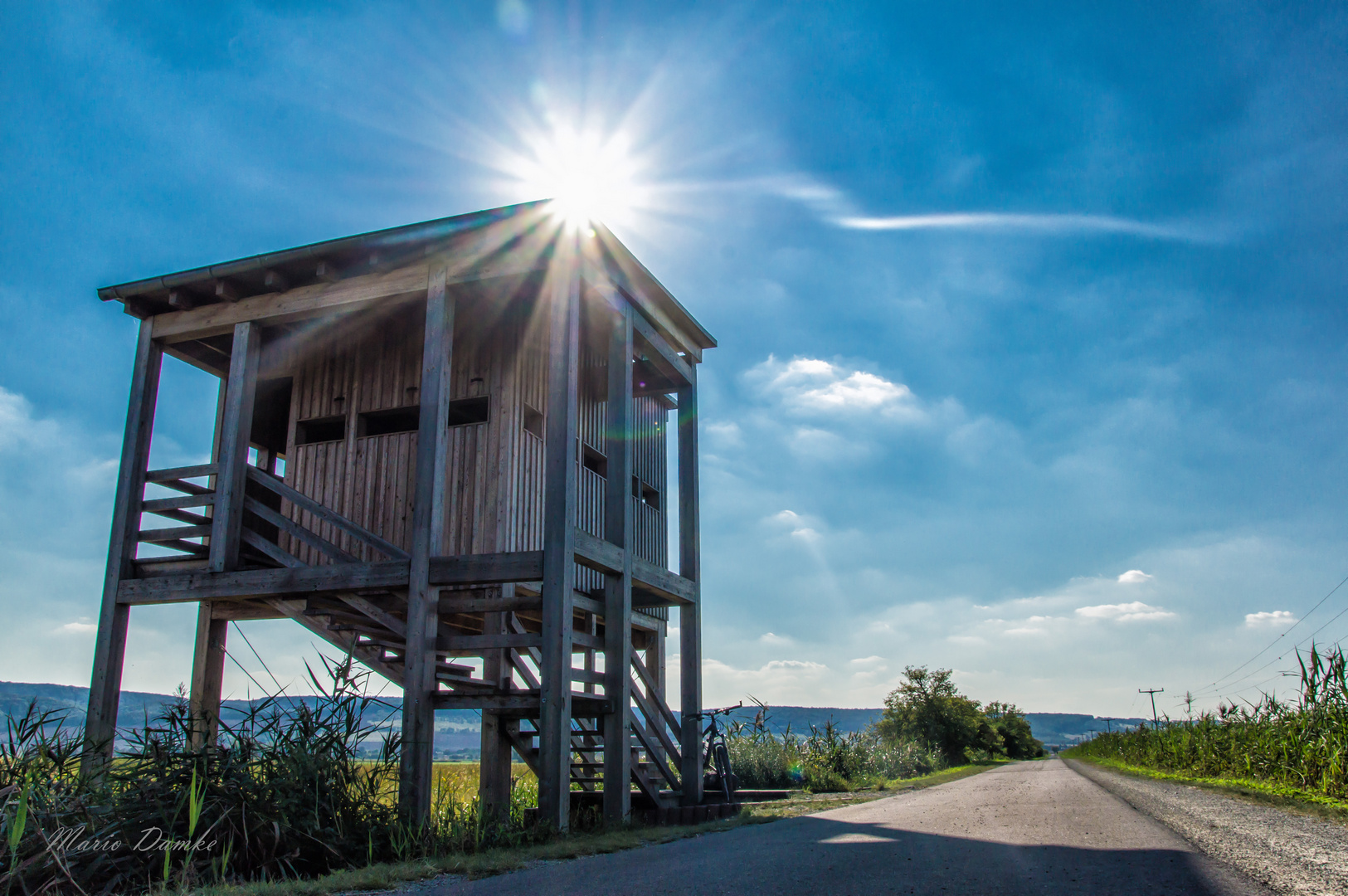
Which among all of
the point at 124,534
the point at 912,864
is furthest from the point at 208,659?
the point at 912,864

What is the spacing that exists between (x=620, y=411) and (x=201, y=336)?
523 cm

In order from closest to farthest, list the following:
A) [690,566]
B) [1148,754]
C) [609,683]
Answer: [609,683]
[690,566]
[1148,754]

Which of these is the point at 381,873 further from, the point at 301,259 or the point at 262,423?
the point at 262,423

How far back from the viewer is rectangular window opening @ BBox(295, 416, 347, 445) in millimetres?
11570

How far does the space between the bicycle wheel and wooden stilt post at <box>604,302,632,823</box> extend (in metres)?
2.00

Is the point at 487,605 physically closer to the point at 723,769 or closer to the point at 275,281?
the point at 275,281

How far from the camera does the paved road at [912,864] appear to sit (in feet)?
14.2

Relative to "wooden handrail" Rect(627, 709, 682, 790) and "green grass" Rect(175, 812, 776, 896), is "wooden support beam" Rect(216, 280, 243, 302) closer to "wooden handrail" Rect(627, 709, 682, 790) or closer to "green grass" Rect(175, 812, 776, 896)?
"wooden handrail" Rect(627, 709, 682, 790)

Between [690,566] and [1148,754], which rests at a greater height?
[690,566]

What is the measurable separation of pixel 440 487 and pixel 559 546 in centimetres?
146

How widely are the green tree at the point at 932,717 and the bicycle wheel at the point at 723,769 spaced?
31476mm

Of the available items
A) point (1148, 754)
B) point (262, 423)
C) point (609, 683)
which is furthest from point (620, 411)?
point (1148, 754)

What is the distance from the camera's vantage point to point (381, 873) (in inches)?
197

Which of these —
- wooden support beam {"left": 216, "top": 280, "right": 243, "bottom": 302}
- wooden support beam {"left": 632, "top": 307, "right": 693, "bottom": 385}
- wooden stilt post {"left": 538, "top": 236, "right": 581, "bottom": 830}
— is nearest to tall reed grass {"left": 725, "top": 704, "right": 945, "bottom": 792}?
wooden support beam {"left": 632, "top": 307, "right": 693, "bottom": 385}
